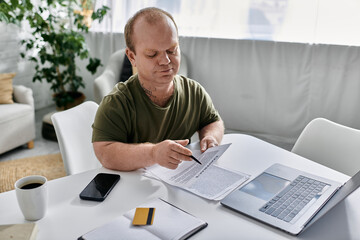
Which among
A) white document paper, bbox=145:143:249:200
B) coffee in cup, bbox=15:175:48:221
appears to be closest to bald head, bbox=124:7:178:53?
white document paper, bbox=145:143:249:200

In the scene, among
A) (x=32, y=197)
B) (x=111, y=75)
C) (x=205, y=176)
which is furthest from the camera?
(x=111, y=75)

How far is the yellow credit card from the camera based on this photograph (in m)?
0.84

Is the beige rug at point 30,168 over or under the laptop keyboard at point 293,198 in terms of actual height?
under

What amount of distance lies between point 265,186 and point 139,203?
1.22ft

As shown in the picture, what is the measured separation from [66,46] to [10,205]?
2586mm

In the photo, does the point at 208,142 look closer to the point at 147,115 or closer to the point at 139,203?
the point at 147,115

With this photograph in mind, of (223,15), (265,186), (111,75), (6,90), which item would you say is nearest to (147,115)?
(265,186)

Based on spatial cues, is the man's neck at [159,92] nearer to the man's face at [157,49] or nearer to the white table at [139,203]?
the man's face at [157,49]

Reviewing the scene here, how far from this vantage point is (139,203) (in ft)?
3.15

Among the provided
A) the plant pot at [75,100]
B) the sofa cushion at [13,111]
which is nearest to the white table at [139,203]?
the sofa cushion at [13,111]

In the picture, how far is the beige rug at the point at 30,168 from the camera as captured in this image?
262 centimetres

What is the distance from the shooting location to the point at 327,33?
287 cm

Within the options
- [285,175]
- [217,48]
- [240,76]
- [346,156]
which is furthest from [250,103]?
[285,175]

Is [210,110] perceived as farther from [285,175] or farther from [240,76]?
[240,76]
